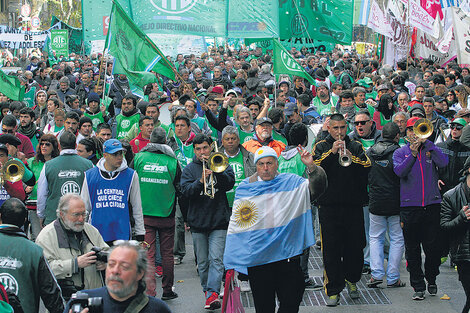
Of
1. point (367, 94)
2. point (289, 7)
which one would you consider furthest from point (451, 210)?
point (289, 7)

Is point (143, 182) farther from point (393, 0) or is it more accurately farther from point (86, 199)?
point (393, 0)

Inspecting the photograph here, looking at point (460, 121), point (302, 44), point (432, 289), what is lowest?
point (432, 289)

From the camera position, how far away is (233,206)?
21.6 feet

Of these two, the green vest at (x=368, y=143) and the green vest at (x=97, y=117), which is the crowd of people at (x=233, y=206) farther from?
the green vest at (x=97, y=117)

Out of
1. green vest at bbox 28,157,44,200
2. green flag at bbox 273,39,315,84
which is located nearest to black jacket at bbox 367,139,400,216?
green vest at bbox 28,157,44,200

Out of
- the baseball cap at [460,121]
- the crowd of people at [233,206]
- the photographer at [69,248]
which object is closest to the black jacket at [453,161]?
the crowd of people at [233,206]

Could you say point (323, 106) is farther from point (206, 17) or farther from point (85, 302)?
point (85, 302)

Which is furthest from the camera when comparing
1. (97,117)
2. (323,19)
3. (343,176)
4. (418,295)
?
(323,19)

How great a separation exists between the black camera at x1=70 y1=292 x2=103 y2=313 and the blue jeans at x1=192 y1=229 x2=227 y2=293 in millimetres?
4082

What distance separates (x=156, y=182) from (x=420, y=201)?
294cm

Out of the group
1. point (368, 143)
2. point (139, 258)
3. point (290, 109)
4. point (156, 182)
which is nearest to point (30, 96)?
point (290, 109)

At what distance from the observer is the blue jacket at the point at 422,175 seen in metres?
8.49

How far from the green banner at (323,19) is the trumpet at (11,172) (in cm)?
1212

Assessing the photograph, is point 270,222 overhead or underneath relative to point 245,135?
underneath
